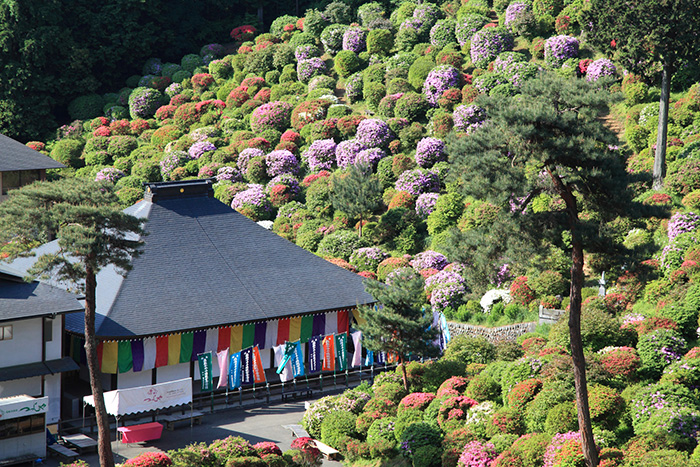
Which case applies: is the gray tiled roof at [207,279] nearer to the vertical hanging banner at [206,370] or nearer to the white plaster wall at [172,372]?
the vertical hanging banner at [206,370]

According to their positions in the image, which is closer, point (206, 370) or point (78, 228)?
point (78, 228)

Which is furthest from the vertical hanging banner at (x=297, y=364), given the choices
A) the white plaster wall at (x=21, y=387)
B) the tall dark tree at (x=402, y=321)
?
the white plaster wall at (x=21, y=387)

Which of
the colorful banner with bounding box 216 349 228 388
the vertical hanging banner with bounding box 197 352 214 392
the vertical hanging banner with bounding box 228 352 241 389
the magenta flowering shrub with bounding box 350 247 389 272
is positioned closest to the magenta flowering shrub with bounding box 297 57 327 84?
the magenta flowering shrub with bounding box 350 247 389 272

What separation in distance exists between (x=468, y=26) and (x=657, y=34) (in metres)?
26.7

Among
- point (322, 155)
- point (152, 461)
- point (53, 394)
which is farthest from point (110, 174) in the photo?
point (152, 461)

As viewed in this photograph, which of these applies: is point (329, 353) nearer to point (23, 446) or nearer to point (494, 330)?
point (494, 330)

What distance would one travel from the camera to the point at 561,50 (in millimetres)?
58562

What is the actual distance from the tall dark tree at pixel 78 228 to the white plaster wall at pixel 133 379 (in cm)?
819

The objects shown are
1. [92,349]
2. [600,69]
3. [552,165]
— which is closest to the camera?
[552,165]

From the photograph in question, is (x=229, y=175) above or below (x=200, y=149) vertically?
below

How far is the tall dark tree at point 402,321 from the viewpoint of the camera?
31469 mm

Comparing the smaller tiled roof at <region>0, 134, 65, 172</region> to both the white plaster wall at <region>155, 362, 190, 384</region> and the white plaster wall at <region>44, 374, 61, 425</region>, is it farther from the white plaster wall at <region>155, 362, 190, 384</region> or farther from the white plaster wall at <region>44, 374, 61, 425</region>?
the white plaster wall at <region>44, 374, 61, 425</region>

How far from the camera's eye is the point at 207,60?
3351 inches

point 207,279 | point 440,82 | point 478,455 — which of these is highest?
point 440,82
